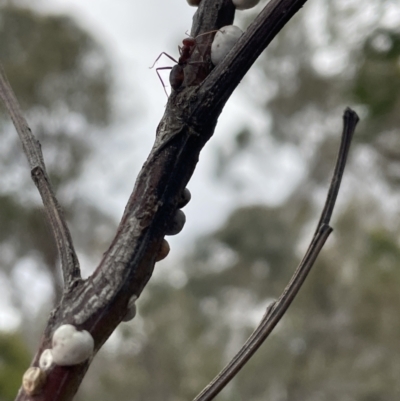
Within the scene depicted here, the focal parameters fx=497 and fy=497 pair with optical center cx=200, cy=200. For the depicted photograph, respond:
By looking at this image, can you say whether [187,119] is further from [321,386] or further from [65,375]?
[321,386]

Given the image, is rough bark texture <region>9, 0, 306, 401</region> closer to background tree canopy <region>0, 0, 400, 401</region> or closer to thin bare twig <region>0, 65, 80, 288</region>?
thin bare twig <region>0, 65, 80, 288</region>

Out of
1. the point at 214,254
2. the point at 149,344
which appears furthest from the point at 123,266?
the point at 214,254

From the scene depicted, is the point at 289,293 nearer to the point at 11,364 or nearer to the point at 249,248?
the point at 11,364

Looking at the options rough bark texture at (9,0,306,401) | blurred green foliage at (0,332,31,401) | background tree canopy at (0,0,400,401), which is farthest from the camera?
background tree canopy at (0,0,400,401)

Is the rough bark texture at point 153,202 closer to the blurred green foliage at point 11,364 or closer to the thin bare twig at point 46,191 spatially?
the thin bare twig at point 46,191

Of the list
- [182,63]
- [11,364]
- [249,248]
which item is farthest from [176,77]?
[249,248]

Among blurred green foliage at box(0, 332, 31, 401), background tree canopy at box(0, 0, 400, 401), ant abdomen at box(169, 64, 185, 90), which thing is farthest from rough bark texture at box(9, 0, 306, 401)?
background tree canopy at box(0, 0, 400, 401)
